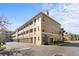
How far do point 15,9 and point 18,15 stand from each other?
0.10 m

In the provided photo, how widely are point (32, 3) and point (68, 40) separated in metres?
0.78

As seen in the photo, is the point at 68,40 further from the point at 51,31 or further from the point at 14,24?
the point at 14,24

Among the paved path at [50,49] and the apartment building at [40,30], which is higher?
the apartment building at [40,30]

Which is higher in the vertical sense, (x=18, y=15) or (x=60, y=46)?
(x=18, y=15)

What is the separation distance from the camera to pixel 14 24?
327 cm

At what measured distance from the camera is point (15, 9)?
3.19 m

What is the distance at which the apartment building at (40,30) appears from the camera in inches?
→ 126

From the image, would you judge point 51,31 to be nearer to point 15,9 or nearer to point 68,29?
point 68,29

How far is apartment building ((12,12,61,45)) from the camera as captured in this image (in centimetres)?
321

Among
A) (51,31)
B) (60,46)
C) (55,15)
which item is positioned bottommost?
(60,46)

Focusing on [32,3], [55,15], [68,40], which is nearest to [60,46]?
[68,40]

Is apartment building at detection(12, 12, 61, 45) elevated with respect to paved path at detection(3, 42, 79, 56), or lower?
elevated

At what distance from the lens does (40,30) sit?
3.24m

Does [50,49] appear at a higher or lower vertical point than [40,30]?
lower
